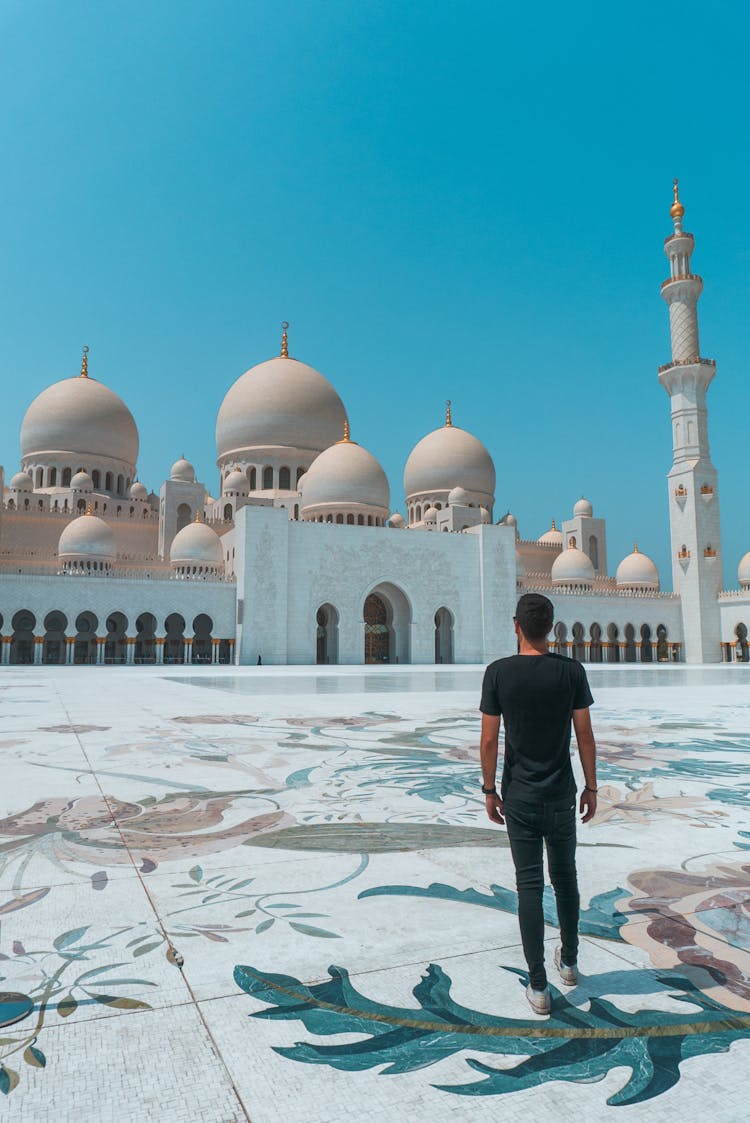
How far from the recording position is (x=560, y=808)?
199 centimetres

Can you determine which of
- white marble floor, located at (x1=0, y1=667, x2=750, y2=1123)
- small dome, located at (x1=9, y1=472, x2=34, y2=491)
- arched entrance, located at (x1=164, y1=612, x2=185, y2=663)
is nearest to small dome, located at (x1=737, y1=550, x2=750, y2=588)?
arched entrance, located at (x1=164, y1=612, x2=185, y2=663)

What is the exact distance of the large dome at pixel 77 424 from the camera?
34.8m

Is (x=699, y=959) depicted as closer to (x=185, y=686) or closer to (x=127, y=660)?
(x=185, y=686)

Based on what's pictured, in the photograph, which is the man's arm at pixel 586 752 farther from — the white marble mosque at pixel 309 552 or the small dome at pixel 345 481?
the small dome at pixel 345 481

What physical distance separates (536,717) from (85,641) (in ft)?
99.8

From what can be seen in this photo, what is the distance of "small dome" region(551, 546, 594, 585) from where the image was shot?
37.0m

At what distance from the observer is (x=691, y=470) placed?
33.7 metres

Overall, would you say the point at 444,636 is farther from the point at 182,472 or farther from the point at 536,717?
the point at 536,717

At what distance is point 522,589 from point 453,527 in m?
4.27

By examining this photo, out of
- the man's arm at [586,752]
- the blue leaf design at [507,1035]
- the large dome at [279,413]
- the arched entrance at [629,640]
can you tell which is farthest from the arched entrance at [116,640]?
the blue leaf design at [507,1035]

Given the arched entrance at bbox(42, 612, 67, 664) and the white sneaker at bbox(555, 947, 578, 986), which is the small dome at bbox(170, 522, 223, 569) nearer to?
the arched entrance at bbox(42, 612, 67, 664)

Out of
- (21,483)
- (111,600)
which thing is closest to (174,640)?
(111,600)

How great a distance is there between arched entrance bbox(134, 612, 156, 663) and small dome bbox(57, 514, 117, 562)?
2871 millimetres

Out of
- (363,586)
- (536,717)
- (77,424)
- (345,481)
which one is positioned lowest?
(536,717)
